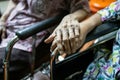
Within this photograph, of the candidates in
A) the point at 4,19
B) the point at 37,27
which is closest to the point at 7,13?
the point at 4,19

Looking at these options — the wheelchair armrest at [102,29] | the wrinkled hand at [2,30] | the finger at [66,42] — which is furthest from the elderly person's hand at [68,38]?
the wrinkled hand at [2,30]

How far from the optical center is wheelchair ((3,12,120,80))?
106 cm

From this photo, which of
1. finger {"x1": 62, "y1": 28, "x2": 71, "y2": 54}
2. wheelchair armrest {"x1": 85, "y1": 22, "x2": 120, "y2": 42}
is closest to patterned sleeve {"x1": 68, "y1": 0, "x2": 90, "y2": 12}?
wheelchair armrest {"x1": 85, "y1": 22, "x2": 120, "y2": 42}

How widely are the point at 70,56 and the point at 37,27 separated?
222 millimetres

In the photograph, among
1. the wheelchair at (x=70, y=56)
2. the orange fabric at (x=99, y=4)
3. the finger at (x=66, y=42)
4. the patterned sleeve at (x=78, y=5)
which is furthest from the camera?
the orange fabric at (x=99, y=4)

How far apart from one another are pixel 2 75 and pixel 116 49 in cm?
57

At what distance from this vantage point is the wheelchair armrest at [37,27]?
40.5 inches

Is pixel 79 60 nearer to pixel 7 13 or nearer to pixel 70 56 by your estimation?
pixel 70 56

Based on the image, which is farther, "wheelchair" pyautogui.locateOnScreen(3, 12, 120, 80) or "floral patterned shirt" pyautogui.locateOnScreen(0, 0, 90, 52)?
"floral patterned shirt" pyautogui.locateOnScreen(0, 0, 90, 52)

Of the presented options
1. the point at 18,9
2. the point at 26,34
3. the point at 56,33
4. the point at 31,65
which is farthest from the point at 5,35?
the point at 56,33

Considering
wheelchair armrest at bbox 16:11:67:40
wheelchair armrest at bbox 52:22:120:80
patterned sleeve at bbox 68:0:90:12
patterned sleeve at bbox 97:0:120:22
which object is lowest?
wheelchair armrest at bbox 52:22:120:80

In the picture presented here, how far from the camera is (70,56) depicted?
117 centimetres

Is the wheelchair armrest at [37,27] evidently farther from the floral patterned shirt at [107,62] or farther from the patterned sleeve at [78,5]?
the floral patterned shirt at [107,62]

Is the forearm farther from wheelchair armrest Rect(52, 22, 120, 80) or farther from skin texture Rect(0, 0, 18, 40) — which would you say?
wheelchair armrest Rect(52, 22, 120, 80)
